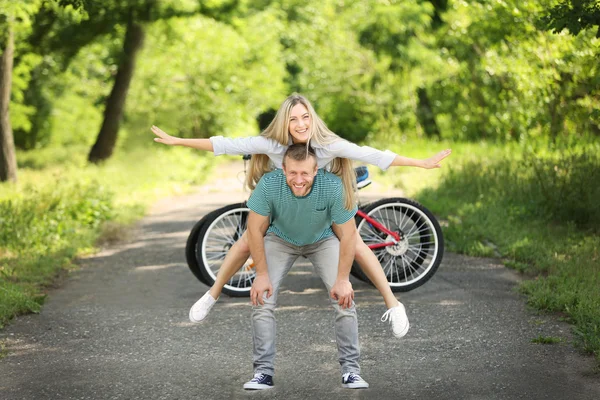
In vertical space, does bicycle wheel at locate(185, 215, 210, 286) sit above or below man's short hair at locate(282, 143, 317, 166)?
below

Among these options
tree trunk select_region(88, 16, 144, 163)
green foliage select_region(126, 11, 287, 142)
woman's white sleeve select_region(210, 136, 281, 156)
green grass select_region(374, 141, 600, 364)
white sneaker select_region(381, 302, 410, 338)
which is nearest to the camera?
white sneaker select_region(381, 302, 410, 338)

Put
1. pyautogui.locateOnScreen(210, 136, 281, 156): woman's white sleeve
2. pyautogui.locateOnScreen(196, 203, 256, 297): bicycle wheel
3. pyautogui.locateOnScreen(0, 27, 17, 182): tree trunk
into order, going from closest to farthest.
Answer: pyautogui.locateOnScreen(210, 136, 281, 156): woman's white sleeve
pyautogui.locateOnScreen(196, 203, 256, 297): bicycle wheel
pyautogui.locateOnScreen(0, 27, 17, 182): tree trunk

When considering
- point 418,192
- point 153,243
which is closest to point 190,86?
point 418,192

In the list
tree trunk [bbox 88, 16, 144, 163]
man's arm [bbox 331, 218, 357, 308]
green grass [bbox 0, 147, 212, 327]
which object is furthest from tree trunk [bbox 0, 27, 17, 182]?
man's arm [bbox 331, 218, 357, 308]

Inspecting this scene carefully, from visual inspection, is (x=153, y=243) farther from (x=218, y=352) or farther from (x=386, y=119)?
(x=386, y=119)

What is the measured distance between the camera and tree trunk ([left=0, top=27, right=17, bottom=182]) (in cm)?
1633

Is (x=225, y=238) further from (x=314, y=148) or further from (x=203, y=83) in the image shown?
(x=203, y=83)

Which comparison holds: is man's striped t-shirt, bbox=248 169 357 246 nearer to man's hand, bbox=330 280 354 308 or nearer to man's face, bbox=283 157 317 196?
man's face, bbox=283 157 317 196

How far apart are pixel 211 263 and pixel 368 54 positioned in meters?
26.6

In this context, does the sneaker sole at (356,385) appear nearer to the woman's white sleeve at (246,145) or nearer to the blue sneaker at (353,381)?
the blue sneaker at (353,381)

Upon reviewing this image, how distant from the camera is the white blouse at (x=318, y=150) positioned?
5.47 m

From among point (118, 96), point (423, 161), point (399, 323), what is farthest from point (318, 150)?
point (118, 96)

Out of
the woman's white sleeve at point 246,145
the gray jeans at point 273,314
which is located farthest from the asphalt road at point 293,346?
the woman's white sleeve at point 246,145

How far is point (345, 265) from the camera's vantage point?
205 inches
